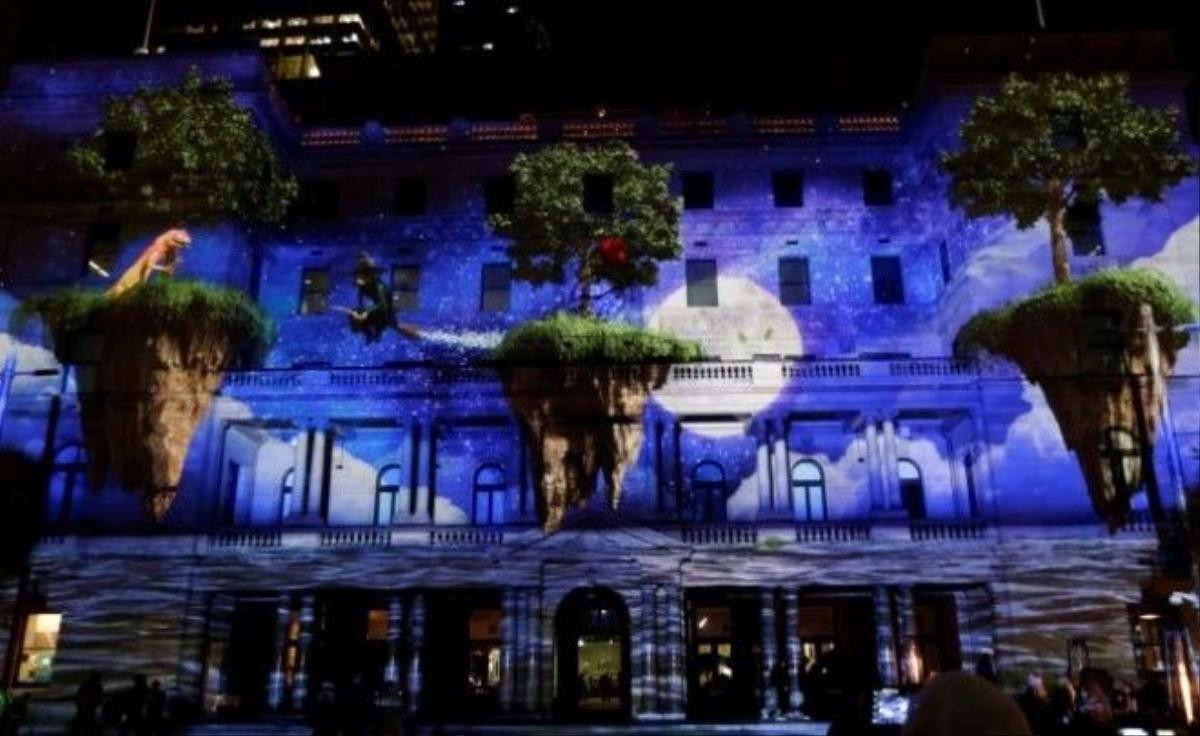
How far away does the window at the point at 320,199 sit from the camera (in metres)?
26.1

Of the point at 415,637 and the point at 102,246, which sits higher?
the point at 102,246

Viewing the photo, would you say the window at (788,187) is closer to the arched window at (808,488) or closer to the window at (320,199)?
the arched window at (808,488)

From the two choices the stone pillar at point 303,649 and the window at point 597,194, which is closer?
the stone pillar at point 303,649

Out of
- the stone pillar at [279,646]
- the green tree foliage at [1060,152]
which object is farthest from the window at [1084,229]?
the stone pillar at [279,646]

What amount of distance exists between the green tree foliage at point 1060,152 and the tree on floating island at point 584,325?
7026 mm

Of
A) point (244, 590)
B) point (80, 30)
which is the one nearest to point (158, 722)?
point (244, 590)

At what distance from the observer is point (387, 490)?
2377 cm

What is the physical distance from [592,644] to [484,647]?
104 inches

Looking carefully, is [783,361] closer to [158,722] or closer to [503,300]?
[503,300]

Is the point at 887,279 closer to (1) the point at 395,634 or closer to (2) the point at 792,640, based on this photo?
(2) the point at 792,640

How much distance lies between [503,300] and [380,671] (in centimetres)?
942

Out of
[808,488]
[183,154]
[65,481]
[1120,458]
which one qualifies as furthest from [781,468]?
[65,481]

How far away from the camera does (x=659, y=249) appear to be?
77.8 feet

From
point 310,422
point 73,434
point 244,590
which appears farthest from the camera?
point 310,422
